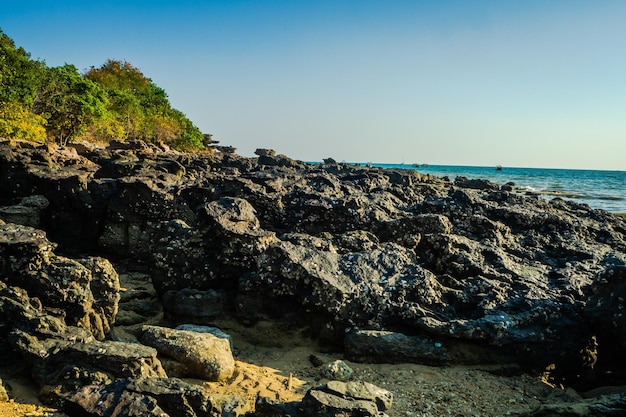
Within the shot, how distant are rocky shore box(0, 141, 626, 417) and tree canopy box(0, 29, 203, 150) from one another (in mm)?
21145

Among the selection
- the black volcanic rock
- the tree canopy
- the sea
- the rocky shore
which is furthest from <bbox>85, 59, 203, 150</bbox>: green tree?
the rocky shore

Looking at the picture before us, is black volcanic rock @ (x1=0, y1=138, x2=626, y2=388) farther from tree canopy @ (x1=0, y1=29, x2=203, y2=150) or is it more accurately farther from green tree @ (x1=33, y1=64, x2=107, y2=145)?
green tree @ (x1=33, y1=64, x2=107, y2=145)

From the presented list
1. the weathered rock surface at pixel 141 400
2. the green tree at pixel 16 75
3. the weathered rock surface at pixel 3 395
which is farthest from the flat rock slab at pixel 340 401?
the green tree at pixel 16 75

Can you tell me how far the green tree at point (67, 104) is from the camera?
32.1 m

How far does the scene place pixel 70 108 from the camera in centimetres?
3450

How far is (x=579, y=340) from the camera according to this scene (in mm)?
6031

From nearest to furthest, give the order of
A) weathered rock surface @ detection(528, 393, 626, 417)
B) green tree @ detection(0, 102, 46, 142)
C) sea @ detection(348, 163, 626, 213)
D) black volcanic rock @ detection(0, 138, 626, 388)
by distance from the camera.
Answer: weathered rock surface @ detection(528, 393, 626, 417)
black volcanic rock @ detection(0, 138, 626, 388)
green tree @ detection(0, 102, 46, 142)
sea @ detection(348, 163, 626, 213)

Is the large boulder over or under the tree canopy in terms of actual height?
under

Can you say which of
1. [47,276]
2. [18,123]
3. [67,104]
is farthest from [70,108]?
[47,276]

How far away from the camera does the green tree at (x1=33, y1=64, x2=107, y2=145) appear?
3212cm

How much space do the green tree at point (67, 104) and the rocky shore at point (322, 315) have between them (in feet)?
88.1

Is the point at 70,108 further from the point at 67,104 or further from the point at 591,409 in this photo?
the point at 591,409

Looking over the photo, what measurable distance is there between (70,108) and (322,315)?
115 ft

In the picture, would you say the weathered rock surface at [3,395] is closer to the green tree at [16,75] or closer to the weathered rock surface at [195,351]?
the weathered rock surface at [195,351]
